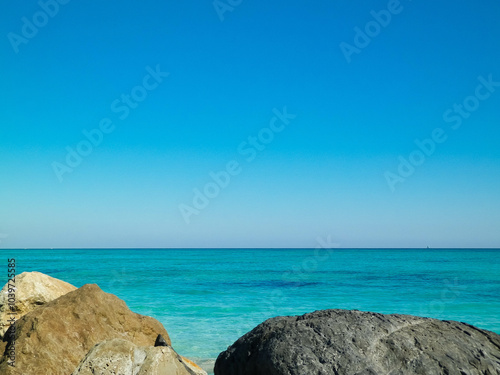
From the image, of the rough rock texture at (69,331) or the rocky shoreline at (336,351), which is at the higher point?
the rocky shoreline at (336,351)

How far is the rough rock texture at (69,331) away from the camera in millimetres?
5828

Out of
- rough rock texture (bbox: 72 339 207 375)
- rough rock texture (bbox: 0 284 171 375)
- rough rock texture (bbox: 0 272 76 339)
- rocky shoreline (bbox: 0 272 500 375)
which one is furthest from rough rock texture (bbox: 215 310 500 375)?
rough rock texture (bbox: 0 272 76 339)

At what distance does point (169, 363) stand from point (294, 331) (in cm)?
154

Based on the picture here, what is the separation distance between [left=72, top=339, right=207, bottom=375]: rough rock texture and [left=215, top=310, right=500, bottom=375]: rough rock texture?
2.73 feet

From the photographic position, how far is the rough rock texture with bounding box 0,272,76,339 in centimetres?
743

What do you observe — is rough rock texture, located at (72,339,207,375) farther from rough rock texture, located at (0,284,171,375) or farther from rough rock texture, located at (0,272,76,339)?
rough rock texture, located at (0,272,76,339)

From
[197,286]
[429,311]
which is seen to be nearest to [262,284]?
[197,286]

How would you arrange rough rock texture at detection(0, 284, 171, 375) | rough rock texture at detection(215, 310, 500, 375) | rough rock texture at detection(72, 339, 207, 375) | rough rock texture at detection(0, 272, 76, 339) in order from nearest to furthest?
rough rock texture at detection(215, 310, 500, 375) → rough rock texture at detection(72, 339, 207, 375) → rough rock texture at detection(0, 284, 171, 375) → rough rock texture at detection(0, 272, 76, 339)

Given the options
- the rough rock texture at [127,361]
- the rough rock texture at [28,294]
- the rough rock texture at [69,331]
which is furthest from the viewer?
the rough rock texture at [28,294]

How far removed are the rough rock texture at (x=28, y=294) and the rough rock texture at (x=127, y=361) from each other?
361cm

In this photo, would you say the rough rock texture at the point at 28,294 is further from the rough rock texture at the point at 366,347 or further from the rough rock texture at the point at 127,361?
the rough rock texture at the point at 366,347

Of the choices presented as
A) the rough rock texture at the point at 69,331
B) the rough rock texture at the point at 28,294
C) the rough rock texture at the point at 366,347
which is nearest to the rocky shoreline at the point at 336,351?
the rough rock texture at the point at 366,347

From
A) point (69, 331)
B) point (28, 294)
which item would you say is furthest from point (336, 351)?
point (28, 294)

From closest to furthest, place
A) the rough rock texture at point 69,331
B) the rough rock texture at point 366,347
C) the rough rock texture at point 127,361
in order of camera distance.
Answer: the rough rock texture at point 366,347 → the rough rock texture at point 127,361 → the rough rock texture at point 69,331
